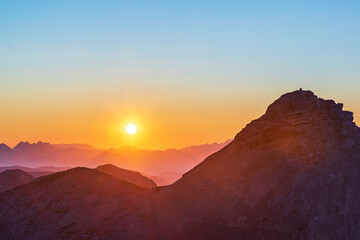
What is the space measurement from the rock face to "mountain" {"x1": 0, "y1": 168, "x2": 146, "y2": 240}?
19 cm

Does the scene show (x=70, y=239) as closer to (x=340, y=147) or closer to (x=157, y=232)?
(x=157, y=232)

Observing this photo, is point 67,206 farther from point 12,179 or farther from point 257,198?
point 12,179

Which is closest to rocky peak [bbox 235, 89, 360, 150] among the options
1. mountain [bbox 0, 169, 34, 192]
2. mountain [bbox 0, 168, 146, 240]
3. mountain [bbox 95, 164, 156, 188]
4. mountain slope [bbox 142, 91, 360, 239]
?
mountain slope [bbox 142, 91, 360, 239]

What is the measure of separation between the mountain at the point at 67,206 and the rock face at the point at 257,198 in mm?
188

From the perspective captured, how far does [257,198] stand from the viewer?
40.1 meters

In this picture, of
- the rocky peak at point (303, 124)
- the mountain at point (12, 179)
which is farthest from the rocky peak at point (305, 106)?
the mountain at point (12, 179)

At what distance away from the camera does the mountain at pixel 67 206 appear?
46906 millimetres

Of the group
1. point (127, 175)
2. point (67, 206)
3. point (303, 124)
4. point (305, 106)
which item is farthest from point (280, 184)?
point (127, 175)

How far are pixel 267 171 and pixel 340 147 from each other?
8.54 metres

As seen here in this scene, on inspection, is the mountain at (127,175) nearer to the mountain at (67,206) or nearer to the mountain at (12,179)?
the mountain at (12,179)

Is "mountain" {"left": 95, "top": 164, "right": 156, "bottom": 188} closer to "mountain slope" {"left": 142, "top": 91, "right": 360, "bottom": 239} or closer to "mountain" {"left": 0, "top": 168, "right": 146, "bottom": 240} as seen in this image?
"mountain" {"left": 0, "top": 168, "right": 146, "bottom": 240}

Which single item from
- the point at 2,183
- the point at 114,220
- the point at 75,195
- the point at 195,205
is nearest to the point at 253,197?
the point at 195,205

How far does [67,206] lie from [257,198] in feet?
99.7

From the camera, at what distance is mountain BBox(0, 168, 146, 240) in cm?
4691
